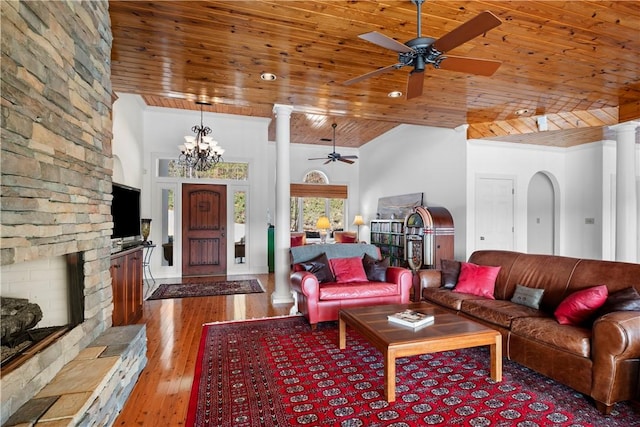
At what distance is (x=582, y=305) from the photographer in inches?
101

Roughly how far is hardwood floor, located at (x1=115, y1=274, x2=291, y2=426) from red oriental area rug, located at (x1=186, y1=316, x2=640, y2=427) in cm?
12

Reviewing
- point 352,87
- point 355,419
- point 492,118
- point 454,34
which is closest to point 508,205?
point 492,118

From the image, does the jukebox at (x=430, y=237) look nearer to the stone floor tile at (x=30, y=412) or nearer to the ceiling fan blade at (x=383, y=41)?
the ceiling fan blade at (x=383, y=41)

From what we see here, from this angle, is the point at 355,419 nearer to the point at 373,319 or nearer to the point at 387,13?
the point at 373,319

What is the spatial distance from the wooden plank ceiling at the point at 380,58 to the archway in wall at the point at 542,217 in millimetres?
1635

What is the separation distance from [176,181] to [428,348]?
20.5 feet

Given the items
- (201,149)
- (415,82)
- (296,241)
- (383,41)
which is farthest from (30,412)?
(296,241)

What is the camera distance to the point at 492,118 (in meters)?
5.19

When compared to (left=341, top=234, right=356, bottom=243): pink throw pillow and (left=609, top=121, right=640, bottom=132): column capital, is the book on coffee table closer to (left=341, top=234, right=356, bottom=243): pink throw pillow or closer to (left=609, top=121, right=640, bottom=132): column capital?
(left=609, top=121, right=640, bottom=132): column capital

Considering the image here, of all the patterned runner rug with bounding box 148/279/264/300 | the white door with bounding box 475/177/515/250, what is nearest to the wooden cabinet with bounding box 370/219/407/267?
the white door with bounding box 475/177/515/250

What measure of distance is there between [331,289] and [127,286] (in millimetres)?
2219

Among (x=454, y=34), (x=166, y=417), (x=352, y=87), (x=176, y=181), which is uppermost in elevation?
(x=352, y=87)

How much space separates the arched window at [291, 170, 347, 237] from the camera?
9391mm

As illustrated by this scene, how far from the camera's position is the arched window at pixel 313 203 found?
30.8ft
